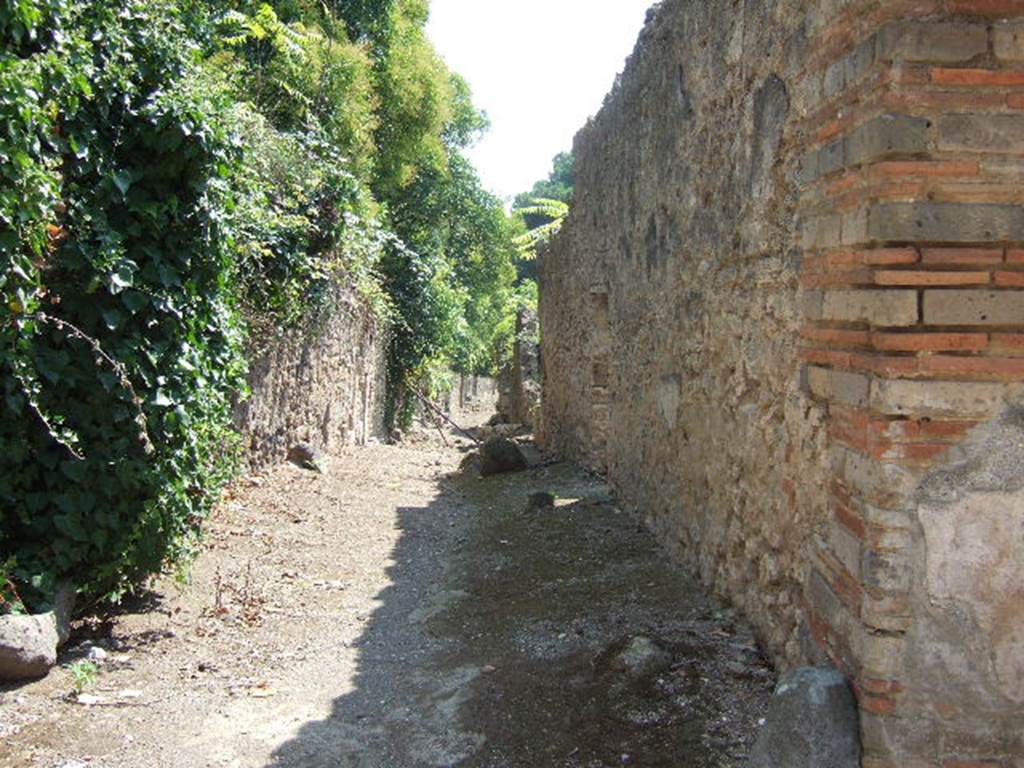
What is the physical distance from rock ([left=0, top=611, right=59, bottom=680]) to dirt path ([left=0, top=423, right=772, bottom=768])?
0.08 m

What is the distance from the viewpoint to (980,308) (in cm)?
264

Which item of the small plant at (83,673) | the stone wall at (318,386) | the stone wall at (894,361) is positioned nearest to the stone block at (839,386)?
the stone wall at (894,361)

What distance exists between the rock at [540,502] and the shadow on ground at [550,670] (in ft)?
4.34

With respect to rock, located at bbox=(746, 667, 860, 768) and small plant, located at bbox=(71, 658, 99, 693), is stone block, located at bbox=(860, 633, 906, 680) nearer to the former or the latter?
rock, located at bbox=(746, 667, 860, 768)

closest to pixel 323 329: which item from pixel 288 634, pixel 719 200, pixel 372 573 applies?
pixel 372 573

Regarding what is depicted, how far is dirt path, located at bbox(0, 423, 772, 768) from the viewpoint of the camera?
3.55m

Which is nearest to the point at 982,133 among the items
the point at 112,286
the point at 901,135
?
the point at 901,135

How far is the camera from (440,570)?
6609mm

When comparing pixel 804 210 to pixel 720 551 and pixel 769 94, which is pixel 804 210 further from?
pixel 720 551

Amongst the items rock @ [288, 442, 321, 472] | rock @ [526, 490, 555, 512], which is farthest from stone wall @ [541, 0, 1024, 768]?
rock @ [288, 442, 321, 472]

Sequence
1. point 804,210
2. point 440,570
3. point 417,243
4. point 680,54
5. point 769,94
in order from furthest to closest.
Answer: point 417,243 < point 440,570 < point 680,54 < point 769,94 < point 804,210

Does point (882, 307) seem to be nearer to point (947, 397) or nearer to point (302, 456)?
point (947, 397)

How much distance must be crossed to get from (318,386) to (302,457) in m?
1.29

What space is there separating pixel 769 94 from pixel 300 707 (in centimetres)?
351
